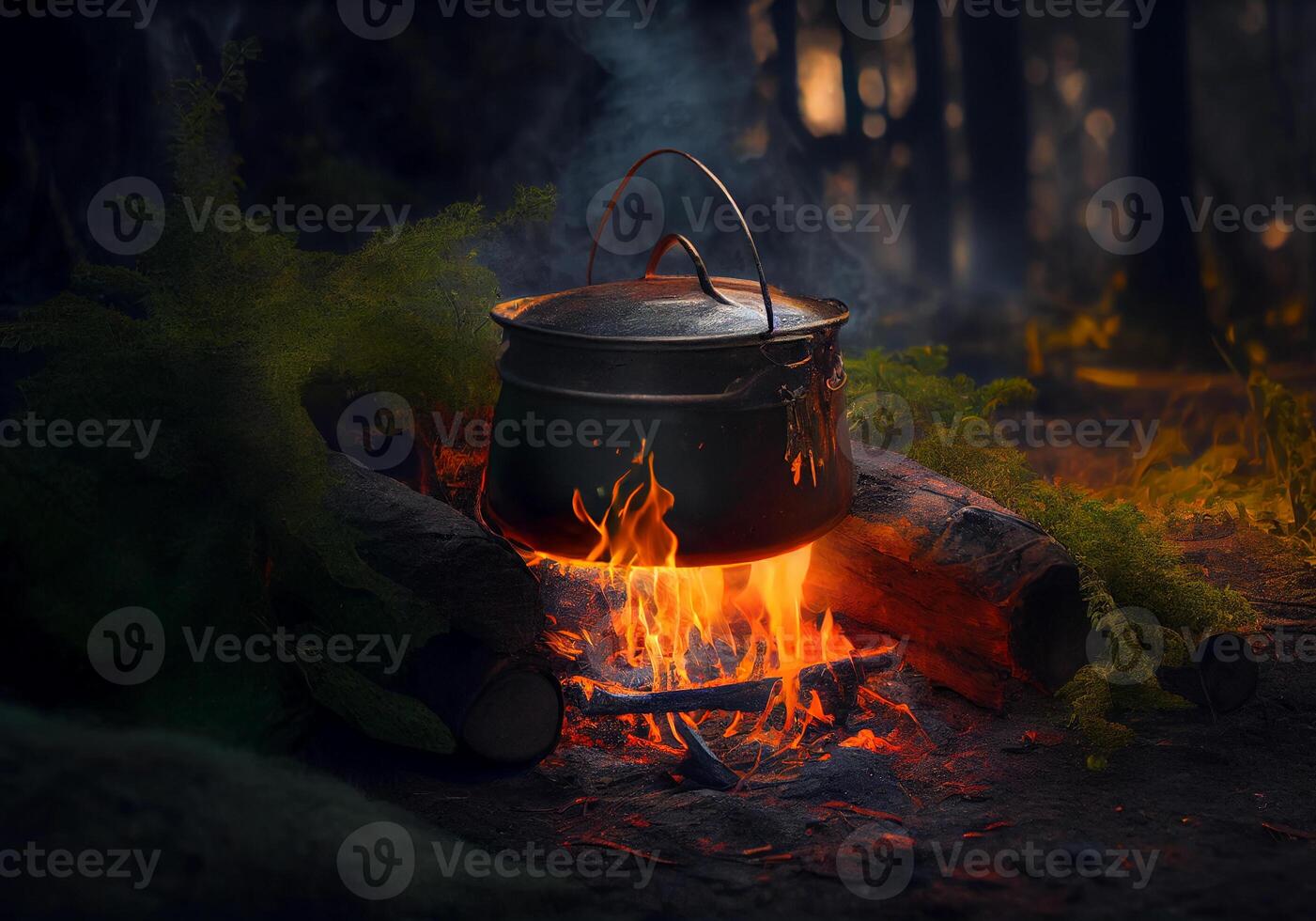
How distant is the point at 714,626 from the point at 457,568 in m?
1.19

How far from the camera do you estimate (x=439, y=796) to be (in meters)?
3.44

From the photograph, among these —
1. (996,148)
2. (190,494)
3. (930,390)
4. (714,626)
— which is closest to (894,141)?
(996,148)

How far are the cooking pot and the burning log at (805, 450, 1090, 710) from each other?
1.19 ft

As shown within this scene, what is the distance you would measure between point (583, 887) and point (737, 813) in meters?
0.54

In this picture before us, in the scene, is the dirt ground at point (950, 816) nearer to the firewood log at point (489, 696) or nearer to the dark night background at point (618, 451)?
the dark night background at point (618, 451)

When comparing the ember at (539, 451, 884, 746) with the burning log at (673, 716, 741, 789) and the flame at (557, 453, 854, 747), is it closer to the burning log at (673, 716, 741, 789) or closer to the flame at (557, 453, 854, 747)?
the flame at (557, 453, 854, 747)

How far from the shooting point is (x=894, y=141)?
7.23m

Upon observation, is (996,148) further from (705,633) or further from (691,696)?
(691,696)

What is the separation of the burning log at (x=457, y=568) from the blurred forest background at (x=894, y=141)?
2.68 metres

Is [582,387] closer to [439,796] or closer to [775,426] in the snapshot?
[775,426]

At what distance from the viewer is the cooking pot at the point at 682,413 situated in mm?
3447

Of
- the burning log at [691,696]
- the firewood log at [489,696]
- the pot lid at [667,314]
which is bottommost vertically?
the burning log at [691,696]

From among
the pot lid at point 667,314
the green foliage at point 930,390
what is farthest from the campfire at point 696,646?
the green foliage at point 930,390

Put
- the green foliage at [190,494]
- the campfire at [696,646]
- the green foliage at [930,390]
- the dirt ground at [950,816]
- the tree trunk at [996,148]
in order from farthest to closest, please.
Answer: the tree trunk at [996,148] → the green foliage at [930,390] → the campfire at [696,646] → the green foliage at [190,494] → the dirt ground at [950,816]
